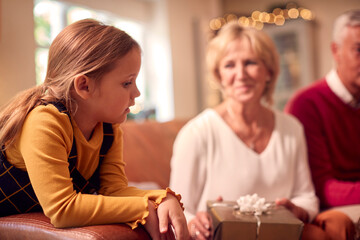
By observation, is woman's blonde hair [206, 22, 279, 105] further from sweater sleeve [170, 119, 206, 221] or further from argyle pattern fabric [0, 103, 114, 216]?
argyle pattern fabric [0, 103, 114, 216]

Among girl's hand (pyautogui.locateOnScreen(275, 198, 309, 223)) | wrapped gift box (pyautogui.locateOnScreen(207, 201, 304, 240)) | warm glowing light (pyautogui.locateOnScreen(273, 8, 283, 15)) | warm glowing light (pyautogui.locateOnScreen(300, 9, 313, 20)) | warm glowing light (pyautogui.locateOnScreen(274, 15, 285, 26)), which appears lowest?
girl's hand (pyautogui.locateOnScreen(275, 198, 309, 223))

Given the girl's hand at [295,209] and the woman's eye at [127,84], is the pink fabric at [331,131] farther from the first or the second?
the woman's eye at [127,84]

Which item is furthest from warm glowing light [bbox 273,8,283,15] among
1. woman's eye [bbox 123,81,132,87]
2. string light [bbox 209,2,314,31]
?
woman's eye [bbox 123,81,132,87]

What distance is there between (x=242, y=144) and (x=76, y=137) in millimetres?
800

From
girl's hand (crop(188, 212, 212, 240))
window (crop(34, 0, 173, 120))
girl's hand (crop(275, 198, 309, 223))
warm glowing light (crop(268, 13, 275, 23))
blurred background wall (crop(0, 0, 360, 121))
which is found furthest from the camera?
warm glowing light (crop(268, 13, 275, 23))

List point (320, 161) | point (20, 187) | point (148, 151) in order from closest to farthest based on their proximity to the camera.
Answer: point (20, 187)
point (320, 161)
point (148, 151)

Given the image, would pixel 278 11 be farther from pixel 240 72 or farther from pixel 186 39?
pixel 240 72

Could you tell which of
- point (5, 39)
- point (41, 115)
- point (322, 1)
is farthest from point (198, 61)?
point (41, 115)

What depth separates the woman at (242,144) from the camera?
1524 mm

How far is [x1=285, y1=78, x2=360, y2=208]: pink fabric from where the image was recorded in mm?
1771

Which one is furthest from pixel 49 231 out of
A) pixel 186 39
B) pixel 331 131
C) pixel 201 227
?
pixel 186 39

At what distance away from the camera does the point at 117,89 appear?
0.94 metres

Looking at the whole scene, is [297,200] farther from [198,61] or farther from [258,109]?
[198,61]

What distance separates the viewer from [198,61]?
15.6ft
